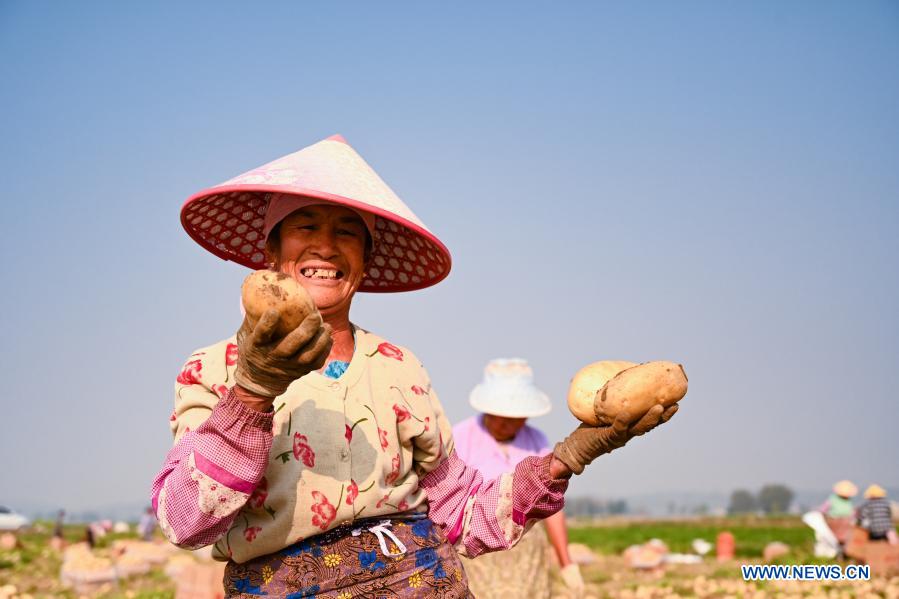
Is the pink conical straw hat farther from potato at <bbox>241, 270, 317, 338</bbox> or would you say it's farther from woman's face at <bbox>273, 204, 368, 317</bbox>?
potato at <bbox>241, 270, 317, 338</bbox>

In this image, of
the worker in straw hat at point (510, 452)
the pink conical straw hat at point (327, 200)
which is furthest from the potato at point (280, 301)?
the worker in straw hat at point (510, 452)

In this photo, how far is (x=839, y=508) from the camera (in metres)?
13.2

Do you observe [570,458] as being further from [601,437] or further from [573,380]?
[573,380]

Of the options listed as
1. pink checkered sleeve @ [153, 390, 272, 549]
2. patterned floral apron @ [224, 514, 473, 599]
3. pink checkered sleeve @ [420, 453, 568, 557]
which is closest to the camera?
pink checkered sleeve @ [153, 390, 272, 549]

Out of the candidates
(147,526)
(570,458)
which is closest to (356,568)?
(570,458)

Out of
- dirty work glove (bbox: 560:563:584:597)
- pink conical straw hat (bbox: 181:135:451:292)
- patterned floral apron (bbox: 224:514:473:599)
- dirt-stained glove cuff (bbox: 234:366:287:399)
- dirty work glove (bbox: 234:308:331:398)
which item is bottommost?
dirty work glove (bbox: 560:563:584:597)

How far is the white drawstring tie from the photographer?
7.23 ft

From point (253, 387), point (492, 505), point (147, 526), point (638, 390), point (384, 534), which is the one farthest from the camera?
point (147, 526)

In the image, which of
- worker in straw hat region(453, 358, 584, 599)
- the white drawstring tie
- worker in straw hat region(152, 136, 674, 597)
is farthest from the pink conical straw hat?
worker in straw hat region(453, 358, 584, 599)

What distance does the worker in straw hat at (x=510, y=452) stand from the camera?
6.01 metres

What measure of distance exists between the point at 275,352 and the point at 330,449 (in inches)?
21.0

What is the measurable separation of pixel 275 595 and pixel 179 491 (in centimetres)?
42

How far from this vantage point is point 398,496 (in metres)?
2.26

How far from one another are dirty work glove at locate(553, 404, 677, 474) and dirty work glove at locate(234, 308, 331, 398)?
2.68ft
